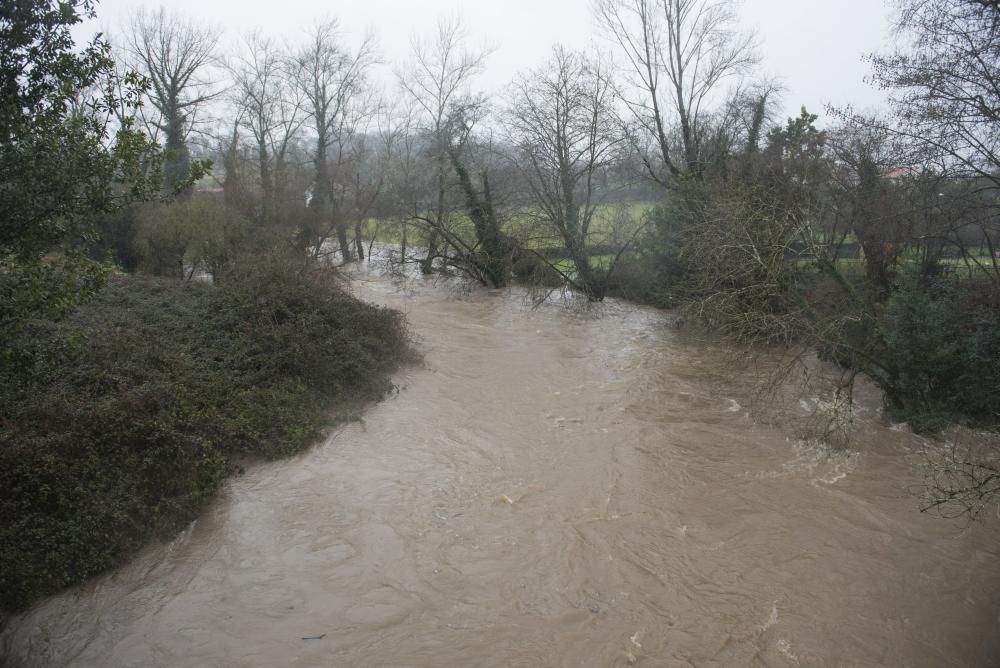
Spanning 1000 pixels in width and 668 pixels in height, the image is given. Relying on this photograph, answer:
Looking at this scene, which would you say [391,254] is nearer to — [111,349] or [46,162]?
[111,349]

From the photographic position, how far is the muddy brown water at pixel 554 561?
22.7 feet

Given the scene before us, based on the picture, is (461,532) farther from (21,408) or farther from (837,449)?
(837,449)

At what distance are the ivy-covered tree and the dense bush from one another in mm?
550

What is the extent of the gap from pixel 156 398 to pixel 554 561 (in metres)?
6.29

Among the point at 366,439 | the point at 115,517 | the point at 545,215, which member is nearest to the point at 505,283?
the point at 545,215

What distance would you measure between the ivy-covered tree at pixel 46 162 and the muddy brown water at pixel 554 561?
3.57 m

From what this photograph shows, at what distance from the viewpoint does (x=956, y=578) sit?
827 cm

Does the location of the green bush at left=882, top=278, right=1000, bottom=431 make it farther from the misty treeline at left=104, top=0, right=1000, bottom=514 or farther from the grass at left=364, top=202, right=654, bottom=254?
the grass at left=364, top=202, right=654, bottom=254

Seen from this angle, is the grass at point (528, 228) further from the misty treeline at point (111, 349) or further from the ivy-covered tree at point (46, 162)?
the ivy-covered tree at point (46, 162)

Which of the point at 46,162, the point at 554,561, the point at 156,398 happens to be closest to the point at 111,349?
the point at 156,398

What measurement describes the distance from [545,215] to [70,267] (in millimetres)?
20396

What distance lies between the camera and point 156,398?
991 cm

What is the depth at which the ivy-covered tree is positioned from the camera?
18.2 ft

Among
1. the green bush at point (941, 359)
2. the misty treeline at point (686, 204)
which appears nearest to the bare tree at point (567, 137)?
the misty treeline at point (686, 204)
